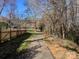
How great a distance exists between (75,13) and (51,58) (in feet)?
54.7

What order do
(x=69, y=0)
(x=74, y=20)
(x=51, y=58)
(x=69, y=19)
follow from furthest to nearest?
(x=74, y=20) → (x=69, y=19) → (x=69, y=0) → (x=51, y=58)

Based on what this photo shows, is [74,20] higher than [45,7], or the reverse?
[45,7]

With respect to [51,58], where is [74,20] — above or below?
above

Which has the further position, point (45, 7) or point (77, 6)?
point (77, 6)

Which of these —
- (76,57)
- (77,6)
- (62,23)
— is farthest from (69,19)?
(76,57)

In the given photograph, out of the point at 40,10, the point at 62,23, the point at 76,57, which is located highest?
the point at 40,10

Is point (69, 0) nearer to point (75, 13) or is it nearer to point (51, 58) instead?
point (75, 13)

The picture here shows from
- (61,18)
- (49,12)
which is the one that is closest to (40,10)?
(49,12)

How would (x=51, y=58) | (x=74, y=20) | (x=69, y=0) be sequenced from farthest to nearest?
(x=74, y=20) < (x=69, y=0) < (x=51, y=58)

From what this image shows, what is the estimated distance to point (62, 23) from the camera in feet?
74.9

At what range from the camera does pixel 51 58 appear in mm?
10109

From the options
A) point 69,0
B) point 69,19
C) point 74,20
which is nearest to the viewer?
point 69,0

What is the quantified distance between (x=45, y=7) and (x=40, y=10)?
1891 millimetres

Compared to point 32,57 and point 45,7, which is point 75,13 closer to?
point 45,7
